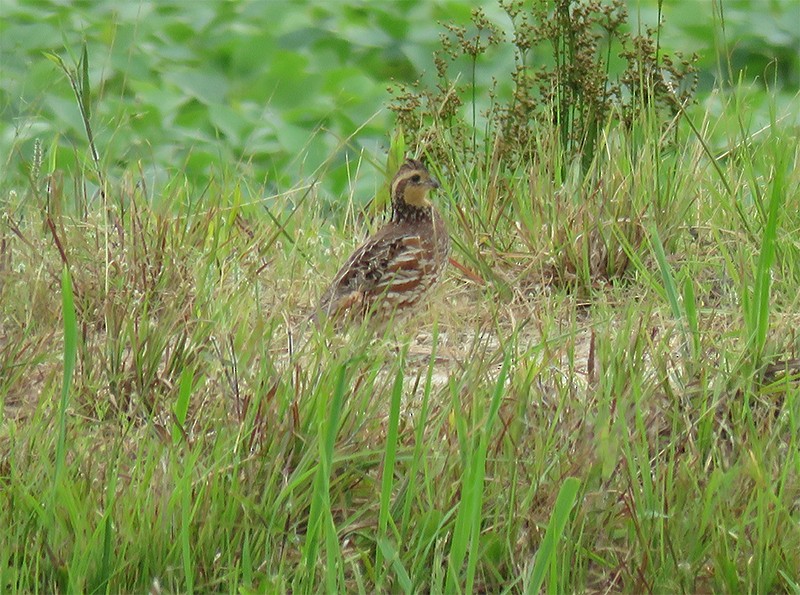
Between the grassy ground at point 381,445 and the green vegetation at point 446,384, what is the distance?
0.04ft

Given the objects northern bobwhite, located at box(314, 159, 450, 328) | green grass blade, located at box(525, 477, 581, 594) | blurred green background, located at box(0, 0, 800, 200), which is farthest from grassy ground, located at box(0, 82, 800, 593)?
blurred green background, located at box(0, 0, 800, 200)

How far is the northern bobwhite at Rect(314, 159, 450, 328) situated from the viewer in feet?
15.9

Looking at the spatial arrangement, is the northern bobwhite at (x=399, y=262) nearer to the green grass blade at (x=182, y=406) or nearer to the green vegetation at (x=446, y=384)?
the green vegetation at (x=446, y=384)

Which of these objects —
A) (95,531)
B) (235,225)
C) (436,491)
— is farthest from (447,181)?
(95,531)

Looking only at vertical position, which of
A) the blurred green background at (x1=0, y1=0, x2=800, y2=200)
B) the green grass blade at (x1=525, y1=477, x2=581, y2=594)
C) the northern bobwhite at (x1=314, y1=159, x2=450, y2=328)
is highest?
the blurred green background at (x1=0, y1=0, x2=800, y2=200)

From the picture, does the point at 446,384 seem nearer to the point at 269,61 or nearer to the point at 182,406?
the point at 182,406

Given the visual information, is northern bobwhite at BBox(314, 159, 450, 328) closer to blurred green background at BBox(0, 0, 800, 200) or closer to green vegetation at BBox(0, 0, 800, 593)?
green vegetation at BBox(0, 0, 800, 593)

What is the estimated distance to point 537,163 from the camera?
19.7ft

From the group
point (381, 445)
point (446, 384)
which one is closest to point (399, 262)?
point (446, 384)

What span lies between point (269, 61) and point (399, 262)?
435 cm

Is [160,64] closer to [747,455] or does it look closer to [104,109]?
[104,109]

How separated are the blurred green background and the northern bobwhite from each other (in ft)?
7.95

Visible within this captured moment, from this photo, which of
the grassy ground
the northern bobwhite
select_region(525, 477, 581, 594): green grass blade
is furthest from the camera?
the northern bobwhite

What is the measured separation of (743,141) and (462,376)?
5.34 ft
